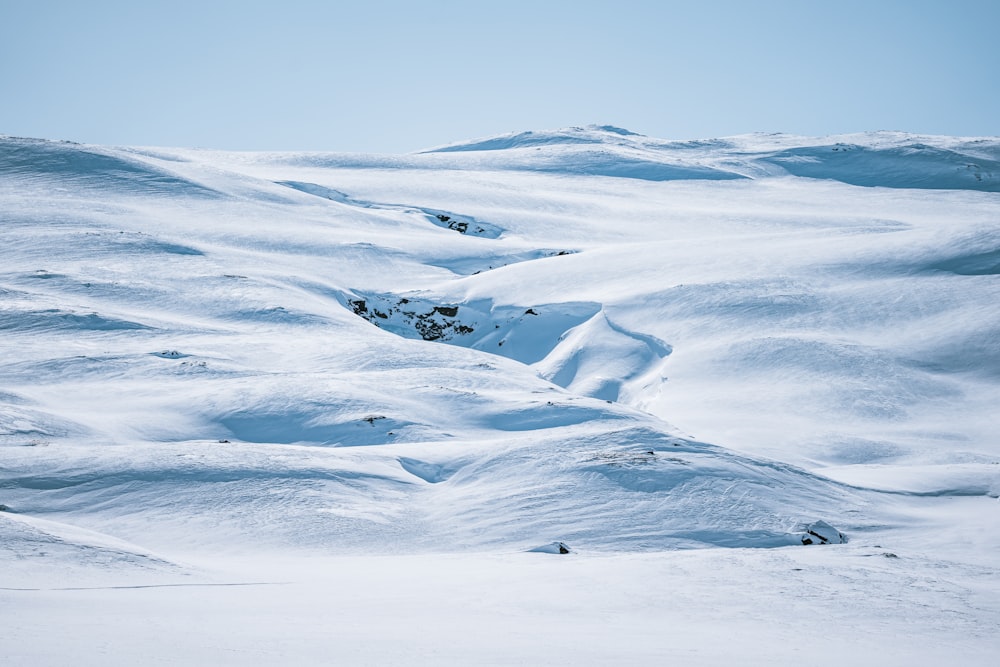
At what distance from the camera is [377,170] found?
56.3 metres

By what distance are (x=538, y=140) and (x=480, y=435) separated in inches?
2392

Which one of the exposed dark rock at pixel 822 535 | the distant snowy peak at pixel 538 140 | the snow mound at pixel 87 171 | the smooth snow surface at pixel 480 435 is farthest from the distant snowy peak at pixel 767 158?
the exposed dark rock at pixel 822 535

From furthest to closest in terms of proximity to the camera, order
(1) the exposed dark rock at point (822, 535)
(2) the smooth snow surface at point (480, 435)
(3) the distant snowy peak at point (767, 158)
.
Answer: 1. (3) the distant snowy peak at point (767, 158)
2. (1) the exposed dark rock at point (822, 535)
3. (2) the smooth snow surface at point (480, 435)

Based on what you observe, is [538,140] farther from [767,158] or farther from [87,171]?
[87,171]

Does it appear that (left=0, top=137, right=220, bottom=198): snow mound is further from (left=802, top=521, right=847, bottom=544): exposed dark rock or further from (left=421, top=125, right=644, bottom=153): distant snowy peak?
(left=421, top=125, right=644, bottom=153): distant snowy peak

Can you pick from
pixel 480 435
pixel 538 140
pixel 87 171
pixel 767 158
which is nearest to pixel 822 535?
pixel 480 435

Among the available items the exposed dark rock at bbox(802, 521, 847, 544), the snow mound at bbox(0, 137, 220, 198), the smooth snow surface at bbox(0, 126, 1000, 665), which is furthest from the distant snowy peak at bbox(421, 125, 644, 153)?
the exposed dark rock at bbox(802, 521, 847, 544)

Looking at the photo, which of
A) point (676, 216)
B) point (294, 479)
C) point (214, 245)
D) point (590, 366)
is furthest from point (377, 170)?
point (294, 479)

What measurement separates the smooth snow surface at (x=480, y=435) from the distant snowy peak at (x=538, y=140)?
1311 inches

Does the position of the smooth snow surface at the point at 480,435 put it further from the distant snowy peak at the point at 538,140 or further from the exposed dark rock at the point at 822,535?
the distant snowy peak at the point at 538,140

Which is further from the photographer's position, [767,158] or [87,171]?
[767,158]

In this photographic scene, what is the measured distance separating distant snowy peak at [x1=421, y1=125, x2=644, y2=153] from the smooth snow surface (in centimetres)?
3331

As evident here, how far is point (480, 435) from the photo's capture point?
50.1 ft

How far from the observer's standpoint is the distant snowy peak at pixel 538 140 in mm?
72500
